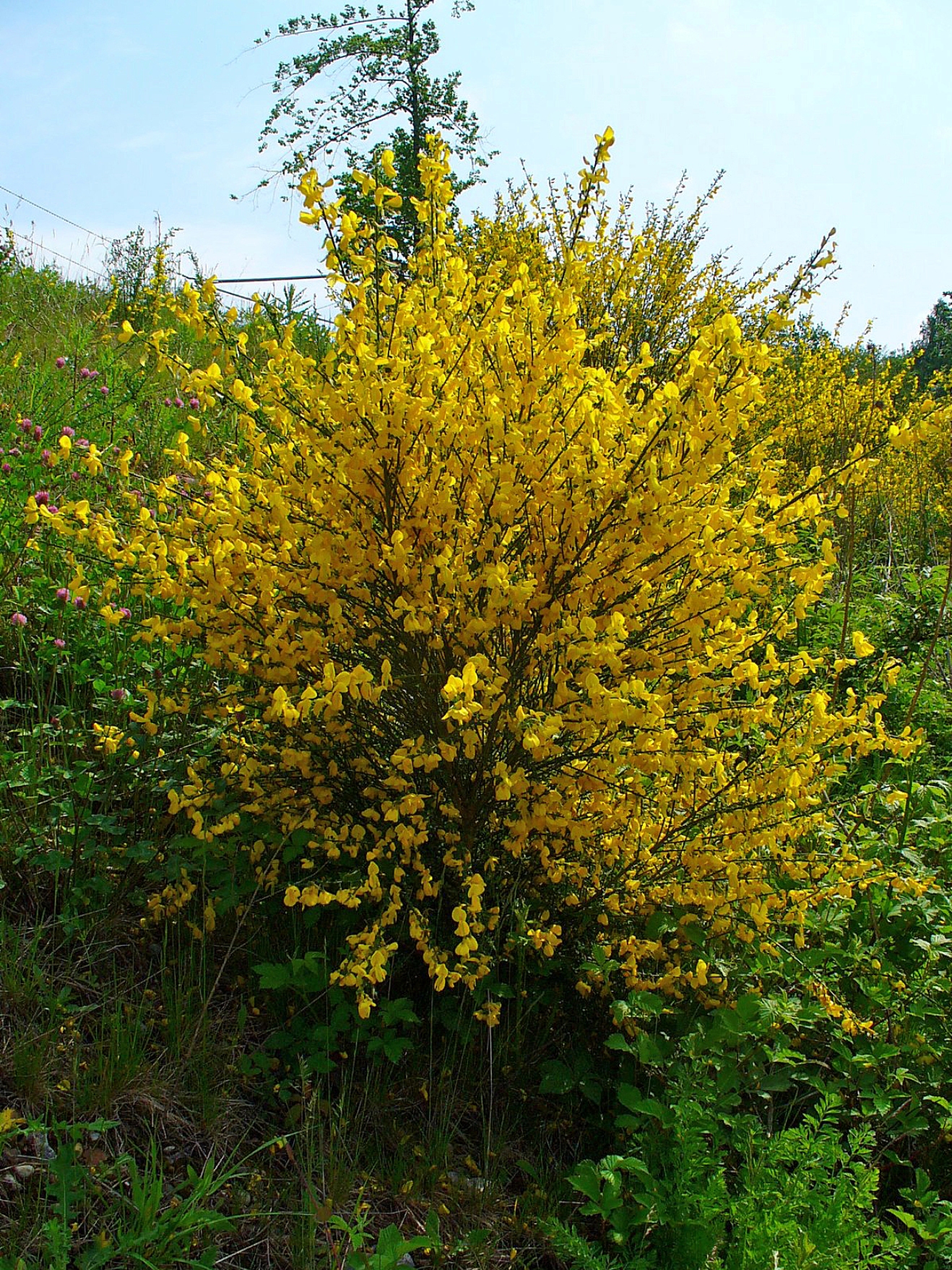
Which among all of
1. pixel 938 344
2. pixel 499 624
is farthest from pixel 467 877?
pixel 938 344

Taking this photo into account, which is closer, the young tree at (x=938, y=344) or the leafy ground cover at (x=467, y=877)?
the leafy ground cover at (x=467, y=877)

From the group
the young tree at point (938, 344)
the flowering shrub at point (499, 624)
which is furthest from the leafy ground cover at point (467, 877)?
the young tree at point (938, 344)

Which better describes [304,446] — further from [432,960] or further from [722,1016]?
[722,1016]

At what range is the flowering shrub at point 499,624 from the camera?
1.90 meters

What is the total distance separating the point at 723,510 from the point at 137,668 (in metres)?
1.97

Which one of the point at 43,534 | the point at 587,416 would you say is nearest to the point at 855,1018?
the point at 587,416

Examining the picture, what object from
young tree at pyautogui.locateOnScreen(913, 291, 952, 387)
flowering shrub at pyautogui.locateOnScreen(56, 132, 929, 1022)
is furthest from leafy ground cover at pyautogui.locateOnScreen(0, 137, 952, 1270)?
young tree at pyautogui.locateOnScreen(913, 291, 952, 387)

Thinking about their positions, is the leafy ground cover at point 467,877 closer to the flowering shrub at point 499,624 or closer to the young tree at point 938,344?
the flowering shrub at point 499,624

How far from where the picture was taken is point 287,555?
2.22 metres

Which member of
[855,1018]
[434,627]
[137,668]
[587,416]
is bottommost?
[855,1018]

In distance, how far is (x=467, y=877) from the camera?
7.26ft

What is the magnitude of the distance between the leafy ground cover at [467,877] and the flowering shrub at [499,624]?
14 mm

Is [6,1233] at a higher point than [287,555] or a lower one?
lower

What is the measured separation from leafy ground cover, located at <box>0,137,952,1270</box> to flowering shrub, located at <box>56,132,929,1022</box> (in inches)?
0.5
